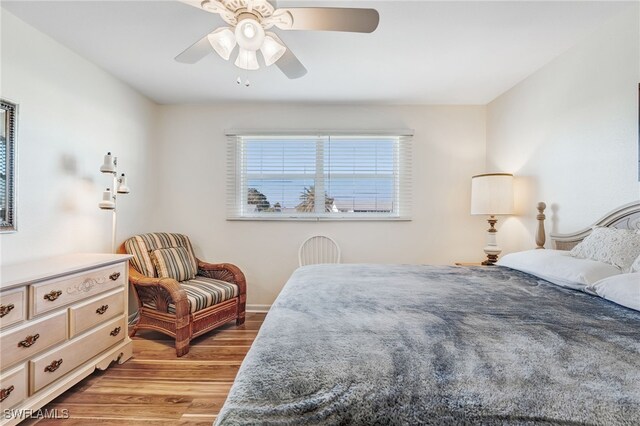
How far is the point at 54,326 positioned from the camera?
5.58ft

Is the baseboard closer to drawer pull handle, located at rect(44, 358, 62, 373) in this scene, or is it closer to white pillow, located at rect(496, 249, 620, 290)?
drawer pull handle, located at rect(44, 358, 62, 373)

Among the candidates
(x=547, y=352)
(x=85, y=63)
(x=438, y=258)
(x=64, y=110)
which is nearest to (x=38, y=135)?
(x=64, y=110)

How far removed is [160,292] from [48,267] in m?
0.84

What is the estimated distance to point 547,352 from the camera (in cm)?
89

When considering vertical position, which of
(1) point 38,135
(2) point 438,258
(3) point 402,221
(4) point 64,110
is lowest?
(2) point 438,258

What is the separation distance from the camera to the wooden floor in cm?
171

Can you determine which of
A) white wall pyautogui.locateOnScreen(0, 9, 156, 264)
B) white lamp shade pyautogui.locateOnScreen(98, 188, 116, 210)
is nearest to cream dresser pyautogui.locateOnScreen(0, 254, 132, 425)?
white wall pyautogui.locateOnScreen(0, 9, 156, 264)

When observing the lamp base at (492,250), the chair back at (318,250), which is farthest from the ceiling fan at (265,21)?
the lamp base at (492,250)

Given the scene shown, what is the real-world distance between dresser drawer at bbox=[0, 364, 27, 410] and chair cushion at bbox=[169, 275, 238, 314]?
0.98m

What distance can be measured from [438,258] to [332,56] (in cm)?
246

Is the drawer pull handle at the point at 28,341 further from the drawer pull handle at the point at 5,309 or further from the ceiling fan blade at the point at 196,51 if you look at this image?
the ceiling fan blade at the point at 196,51

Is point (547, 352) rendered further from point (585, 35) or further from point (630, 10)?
point (585, 35)

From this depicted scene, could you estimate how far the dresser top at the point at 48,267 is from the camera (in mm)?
1528

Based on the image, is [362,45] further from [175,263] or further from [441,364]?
[175,263]
